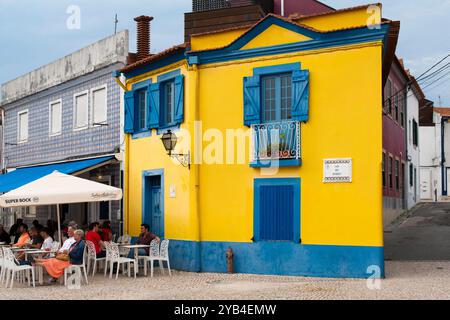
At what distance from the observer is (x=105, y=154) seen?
20.1 metres

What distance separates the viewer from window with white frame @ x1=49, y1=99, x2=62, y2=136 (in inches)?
907

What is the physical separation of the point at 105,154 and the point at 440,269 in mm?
10476

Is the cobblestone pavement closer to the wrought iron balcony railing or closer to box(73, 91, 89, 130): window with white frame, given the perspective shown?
the wrought iron balcony railing

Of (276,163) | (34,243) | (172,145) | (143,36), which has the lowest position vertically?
(34,243)

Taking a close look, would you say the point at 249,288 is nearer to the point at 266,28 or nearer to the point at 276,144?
the point at 276,144

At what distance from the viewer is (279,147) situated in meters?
15.1

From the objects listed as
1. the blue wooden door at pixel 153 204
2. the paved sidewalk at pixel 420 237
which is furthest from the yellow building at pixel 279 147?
the paved sidewalk at pixel 420 237

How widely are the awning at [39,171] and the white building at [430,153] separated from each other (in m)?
27.1

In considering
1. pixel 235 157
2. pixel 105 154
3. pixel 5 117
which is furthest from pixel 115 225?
pixel 5 117

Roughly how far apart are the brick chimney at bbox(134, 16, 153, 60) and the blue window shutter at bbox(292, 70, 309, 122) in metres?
6.75

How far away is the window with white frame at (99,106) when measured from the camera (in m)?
20.5

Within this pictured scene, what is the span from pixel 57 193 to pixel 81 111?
292 inches

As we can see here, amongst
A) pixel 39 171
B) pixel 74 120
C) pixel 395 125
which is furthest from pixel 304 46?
pixel 395 125
